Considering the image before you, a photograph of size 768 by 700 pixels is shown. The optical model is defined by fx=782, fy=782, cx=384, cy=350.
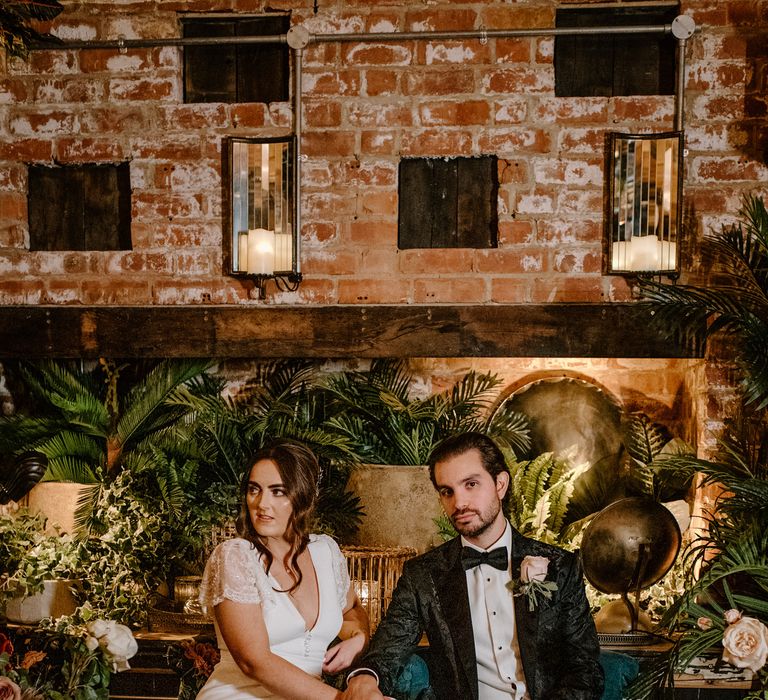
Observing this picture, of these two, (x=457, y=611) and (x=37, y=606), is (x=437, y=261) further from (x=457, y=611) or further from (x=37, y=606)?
(x=37, y=606)

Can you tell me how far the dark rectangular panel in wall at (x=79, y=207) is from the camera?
4211mm

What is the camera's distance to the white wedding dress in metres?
2.60

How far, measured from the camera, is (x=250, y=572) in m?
2.63

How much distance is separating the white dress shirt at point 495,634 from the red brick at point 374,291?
155 cm

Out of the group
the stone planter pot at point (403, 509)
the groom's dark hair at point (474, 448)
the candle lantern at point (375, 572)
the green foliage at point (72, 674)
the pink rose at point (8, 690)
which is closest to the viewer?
the pink rose at point (8, 690)

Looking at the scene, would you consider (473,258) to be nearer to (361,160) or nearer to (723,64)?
(361,160)

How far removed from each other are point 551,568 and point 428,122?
2.32m

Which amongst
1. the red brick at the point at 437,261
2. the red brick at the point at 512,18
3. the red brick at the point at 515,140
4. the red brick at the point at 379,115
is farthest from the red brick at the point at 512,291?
the red brick at the point at 512,18

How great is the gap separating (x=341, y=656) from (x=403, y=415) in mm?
1475

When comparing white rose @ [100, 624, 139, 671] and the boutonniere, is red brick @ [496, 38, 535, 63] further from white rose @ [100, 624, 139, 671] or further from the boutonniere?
white rose @ [100, 624, 139, 671]

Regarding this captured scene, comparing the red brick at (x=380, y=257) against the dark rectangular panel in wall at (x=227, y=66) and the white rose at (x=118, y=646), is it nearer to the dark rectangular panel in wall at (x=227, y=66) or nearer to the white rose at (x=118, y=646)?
the dark rectangular panel in wall at (x=227, y=66)

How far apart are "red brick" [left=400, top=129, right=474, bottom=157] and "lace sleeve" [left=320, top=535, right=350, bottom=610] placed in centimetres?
204

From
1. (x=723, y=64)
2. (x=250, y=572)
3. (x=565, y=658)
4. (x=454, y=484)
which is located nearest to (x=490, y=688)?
(x=565, y=658)

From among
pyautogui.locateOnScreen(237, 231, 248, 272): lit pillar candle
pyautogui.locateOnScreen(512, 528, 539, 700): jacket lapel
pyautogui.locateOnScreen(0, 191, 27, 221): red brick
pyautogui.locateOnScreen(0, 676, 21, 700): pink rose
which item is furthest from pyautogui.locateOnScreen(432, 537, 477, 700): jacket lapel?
pyautogui.locateOnScreen(0, 191, 27, 221): red brick
